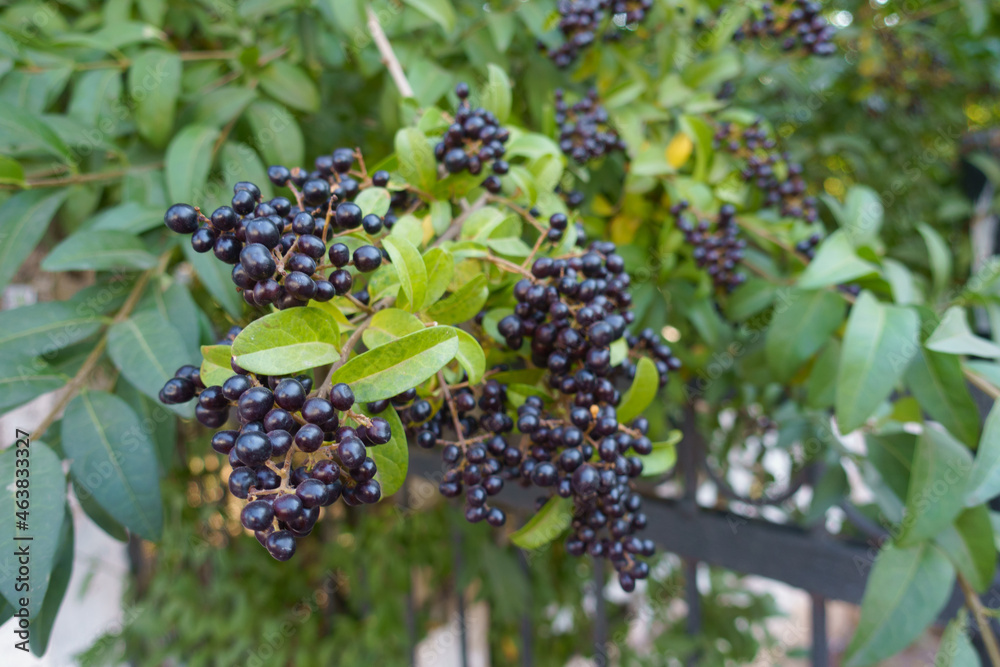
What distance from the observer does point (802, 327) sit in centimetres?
100

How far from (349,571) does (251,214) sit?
1.85 m

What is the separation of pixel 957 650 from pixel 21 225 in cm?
150

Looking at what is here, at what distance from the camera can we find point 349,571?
6.93ft

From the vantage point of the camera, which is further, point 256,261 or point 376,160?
point 376,160

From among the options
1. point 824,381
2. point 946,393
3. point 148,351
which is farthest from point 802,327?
point 148,351

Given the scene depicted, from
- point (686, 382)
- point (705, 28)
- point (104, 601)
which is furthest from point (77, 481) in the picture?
point (104, 601)

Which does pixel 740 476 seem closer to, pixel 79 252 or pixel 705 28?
pixel 705 28

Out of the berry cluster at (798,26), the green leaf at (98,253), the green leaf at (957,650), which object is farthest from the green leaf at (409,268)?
the berry cluster at (798,26)

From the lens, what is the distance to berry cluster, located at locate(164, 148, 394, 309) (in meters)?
0.49

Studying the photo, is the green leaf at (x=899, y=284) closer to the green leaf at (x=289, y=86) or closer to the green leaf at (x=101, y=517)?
the green leaf at (x=289, y=86)

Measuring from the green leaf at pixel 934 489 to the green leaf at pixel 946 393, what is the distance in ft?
0.11

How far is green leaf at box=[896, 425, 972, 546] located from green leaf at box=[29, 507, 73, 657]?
114cm

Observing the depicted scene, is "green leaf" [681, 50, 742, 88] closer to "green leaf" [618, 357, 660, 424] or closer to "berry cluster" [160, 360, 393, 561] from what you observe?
"green leaf" [618, 357, 660, 424]

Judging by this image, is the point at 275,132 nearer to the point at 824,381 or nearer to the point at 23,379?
the point at 23,379
